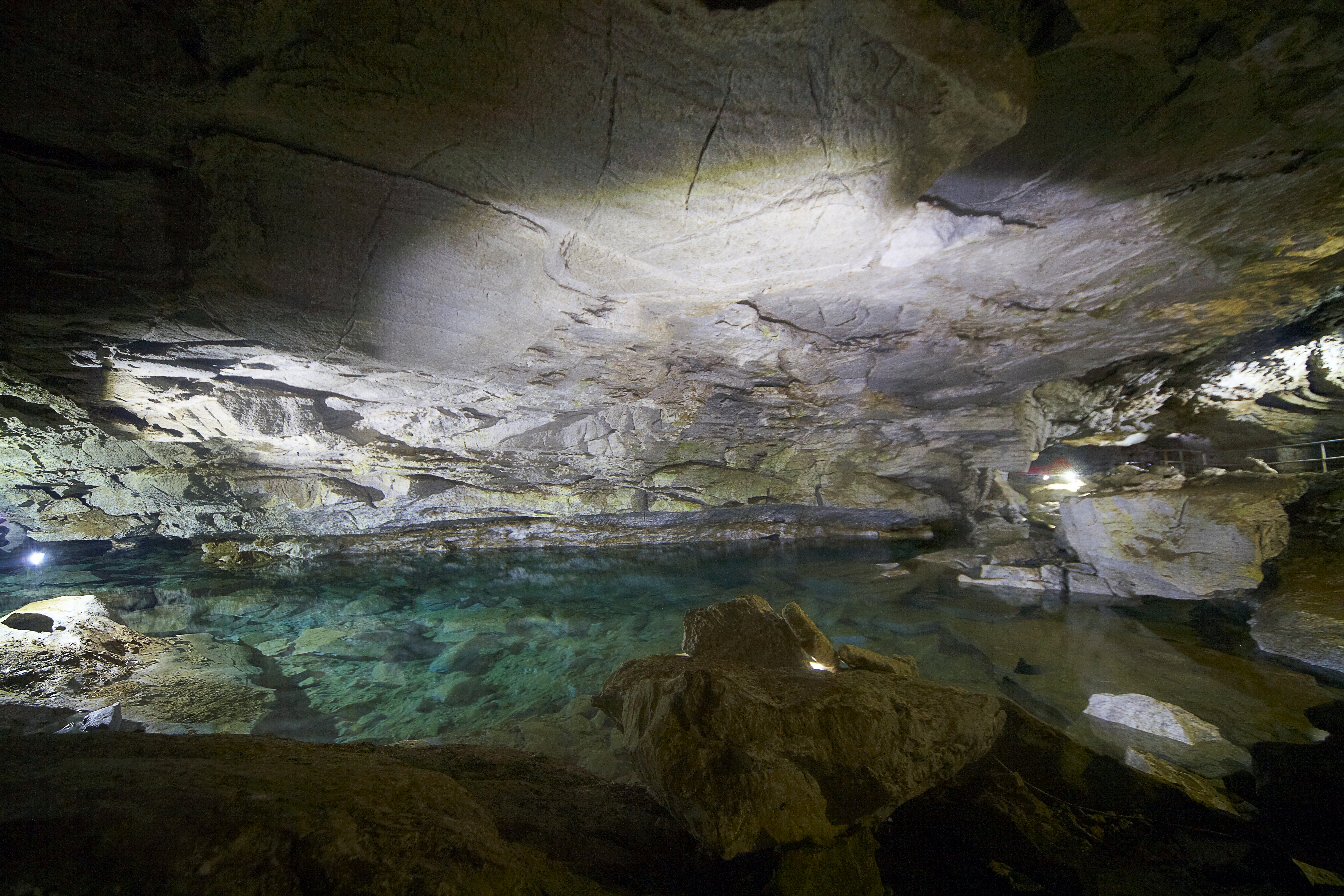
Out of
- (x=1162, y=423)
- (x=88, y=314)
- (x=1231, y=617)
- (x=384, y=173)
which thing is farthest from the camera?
(x=1162, y=423)

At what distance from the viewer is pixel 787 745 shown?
2.06 meters

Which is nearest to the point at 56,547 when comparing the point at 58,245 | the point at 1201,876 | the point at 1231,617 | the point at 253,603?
the point at 253,603

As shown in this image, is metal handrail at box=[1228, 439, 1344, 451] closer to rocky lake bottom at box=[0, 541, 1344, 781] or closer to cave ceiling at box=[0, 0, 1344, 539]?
cave ceiling at box=[0, 0, 1344, 539]

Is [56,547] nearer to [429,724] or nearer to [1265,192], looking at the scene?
[429,724]

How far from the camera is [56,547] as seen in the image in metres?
11.1

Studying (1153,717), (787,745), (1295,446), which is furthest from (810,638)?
(1295,446)

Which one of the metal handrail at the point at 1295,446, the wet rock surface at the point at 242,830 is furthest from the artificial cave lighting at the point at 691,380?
the metal handrail at the point at 1295,446

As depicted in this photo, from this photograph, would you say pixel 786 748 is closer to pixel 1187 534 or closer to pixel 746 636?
pixel 746 636

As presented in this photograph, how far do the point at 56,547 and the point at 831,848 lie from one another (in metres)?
17.8

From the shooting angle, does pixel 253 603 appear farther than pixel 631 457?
No

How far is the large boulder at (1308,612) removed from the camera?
450 cm

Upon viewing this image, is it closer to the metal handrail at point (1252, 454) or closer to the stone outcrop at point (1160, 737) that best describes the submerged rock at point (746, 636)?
the stone outcrop at point (1160, 737)

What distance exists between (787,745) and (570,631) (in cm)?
531

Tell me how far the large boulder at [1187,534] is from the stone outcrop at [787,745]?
19.7 feet
